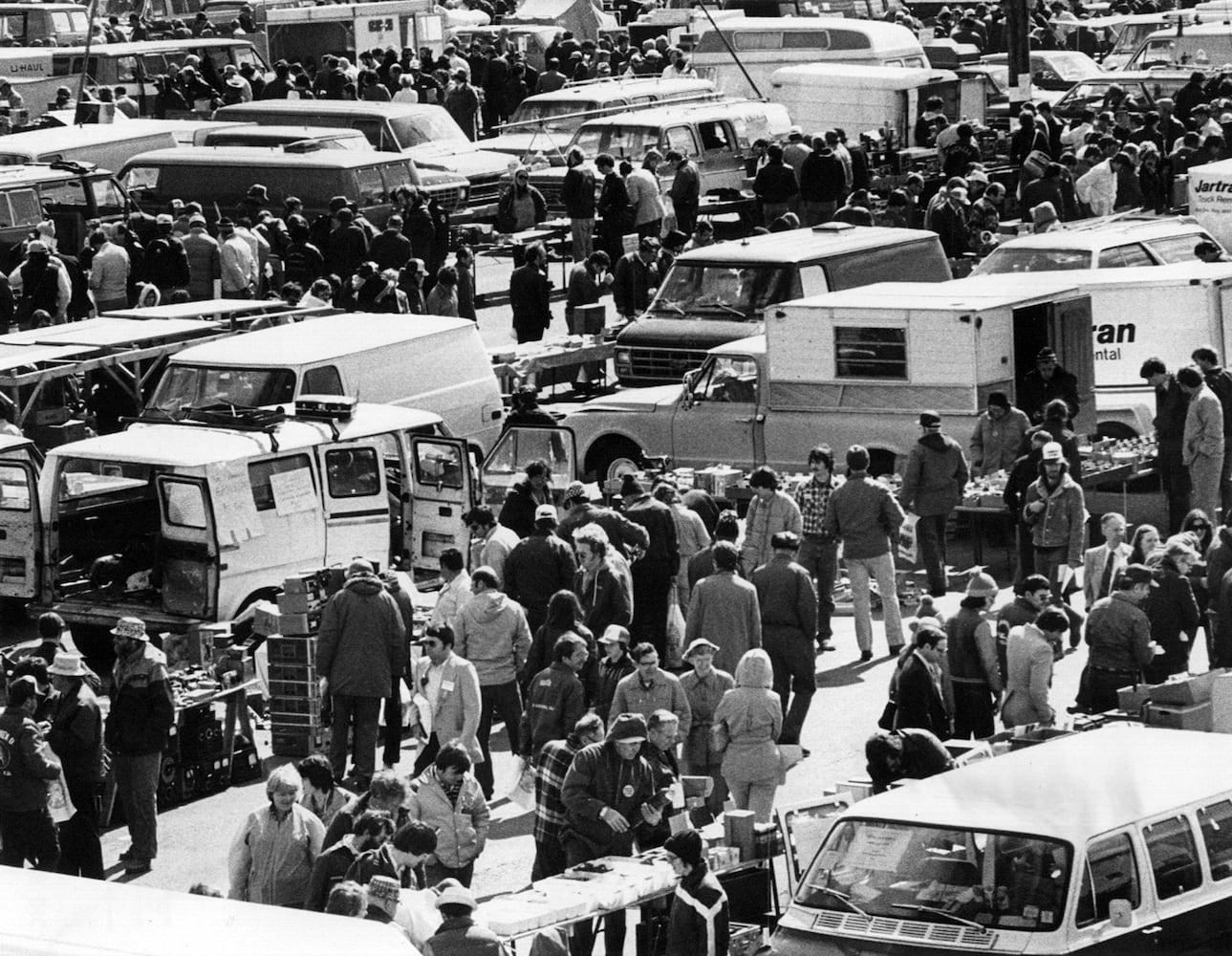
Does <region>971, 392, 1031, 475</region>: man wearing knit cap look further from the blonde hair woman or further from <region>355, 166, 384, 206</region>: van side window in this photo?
<region>355, 166, 384, 206</region>: van side window

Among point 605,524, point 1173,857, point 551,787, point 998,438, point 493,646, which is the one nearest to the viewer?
point 1173,857

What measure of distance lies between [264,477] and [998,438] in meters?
5.58

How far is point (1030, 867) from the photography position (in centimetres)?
1092

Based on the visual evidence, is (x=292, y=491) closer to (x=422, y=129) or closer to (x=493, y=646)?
(x=493, y=646)

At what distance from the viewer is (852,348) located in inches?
839

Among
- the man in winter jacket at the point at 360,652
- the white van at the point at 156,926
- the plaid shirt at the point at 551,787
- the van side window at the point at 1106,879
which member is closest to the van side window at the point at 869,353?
the man in winter jacket at the point at 360,652

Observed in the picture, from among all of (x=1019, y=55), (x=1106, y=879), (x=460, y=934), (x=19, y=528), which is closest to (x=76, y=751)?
(x=460, y=934)

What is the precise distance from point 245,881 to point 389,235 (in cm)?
1702

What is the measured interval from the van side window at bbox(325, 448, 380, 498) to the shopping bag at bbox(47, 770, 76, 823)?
5.13 meters

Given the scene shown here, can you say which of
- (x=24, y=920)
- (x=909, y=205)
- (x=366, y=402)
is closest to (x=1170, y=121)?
(x=909, y=205)

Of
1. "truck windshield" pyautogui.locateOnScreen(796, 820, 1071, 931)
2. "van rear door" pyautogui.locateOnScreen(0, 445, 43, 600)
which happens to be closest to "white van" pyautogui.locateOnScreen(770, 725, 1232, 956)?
"truck windshield" pyautogui.locateOnScreen(796, 820, 1071, 931)

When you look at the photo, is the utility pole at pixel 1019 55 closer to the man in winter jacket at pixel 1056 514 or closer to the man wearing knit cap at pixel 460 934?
the man in winter jacket at pixel 1056 514

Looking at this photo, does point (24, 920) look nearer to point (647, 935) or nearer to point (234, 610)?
point (647, 935)

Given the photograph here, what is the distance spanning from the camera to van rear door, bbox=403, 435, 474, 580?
19.1m
